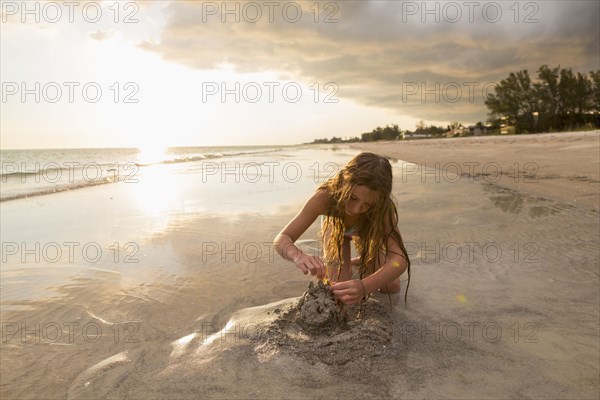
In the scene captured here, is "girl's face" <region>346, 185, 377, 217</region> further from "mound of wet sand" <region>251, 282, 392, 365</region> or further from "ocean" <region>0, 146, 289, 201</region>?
"ocean" <region>0, 146, 289, 201</region>

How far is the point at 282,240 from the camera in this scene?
2.69 metres

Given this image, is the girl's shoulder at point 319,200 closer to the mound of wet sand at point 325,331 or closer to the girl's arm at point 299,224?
the girl's arm at point 299,224

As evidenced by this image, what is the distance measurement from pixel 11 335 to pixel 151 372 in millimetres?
1322

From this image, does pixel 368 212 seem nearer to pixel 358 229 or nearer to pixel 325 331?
pixel 358 229

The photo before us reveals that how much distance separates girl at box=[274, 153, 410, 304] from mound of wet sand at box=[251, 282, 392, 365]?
153 millimetres

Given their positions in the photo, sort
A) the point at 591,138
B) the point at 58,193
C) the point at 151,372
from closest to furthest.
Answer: the point at 151,372 → the point at 58,193 → the point at 591,138

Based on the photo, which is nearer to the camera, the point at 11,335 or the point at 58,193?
the point at 11,335

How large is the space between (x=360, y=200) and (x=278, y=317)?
39.2 inches

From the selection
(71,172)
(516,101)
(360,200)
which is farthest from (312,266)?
(516,101)

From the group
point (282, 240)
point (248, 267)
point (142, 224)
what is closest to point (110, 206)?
point (142, 224)

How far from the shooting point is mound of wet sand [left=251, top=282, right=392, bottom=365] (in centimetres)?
219

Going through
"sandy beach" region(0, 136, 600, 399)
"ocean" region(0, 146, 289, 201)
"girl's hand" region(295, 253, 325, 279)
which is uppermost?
"ocean" region(0, 146, 289, 201)

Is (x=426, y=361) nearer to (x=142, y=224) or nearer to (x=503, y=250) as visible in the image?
(x=503, y=250)

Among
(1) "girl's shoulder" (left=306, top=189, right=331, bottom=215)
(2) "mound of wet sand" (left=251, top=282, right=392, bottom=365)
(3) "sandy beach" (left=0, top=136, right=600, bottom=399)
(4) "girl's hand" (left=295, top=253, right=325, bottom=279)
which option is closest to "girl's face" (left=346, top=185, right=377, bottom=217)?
(1) "girl's shoulder" (left=306, top=189, right=331, bottom=215)
